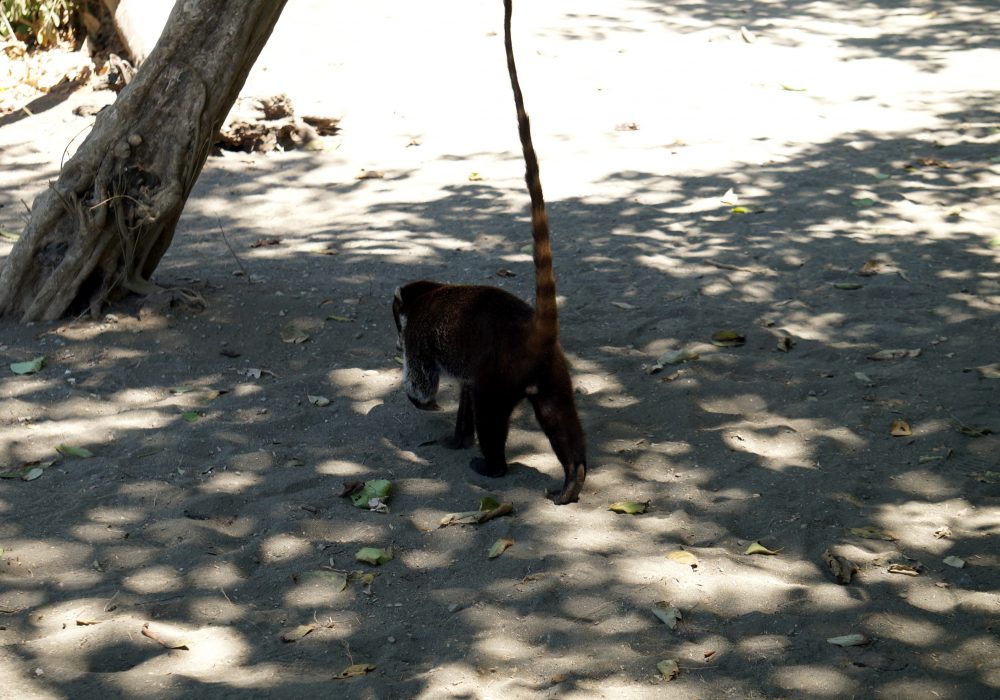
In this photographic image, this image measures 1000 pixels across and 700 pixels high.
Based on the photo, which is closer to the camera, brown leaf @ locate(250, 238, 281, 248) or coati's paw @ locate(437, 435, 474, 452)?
coati's paw @ locate(437, 435, 474, 452)

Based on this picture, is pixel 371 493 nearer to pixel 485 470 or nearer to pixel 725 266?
pixel 485 470

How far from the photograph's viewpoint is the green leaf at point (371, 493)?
4.39 metres

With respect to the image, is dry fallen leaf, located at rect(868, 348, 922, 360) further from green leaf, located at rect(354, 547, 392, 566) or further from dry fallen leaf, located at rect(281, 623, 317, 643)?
dry fallen leaf, located at rect(281, 623, 317, 643)

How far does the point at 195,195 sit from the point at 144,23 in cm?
253

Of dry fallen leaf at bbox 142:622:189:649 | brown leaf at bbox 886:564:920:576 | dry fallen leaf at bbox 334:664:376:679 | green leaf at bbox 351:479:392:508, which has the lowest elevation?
brown leaf at bbox 886:564:920:576

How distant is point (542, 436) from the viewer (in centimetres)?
510

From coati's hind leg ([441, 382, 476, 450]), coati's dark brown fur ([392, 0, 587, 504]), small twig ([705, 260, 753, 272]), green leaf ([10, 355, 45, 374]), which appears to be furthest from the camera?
small twig ([705, 260, 753, 272])

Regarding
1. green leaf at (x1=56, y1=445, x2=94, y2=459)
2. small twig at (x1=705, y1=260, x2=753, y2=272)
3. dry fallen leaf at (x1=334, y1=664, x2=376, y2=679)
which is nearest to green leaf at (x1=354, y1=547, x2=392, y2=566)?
dry fallen leaf at (x1=334, y1=664, x2=376, y2=679)

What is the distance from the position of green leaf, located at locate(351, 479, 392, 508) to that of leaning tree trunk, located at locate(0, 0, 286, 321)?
2.34 metres

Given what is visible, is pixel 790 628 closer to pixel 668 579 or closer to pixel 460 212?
pixel 668 579

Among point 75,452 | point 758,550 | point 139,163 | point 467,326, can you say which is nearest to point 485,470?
point 467,326

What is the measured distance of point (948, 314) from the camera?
233 inches

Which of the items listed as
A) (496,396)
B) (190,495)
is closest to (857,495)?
(496,396)

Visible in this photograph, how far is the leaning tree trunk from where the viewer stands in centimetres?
573
